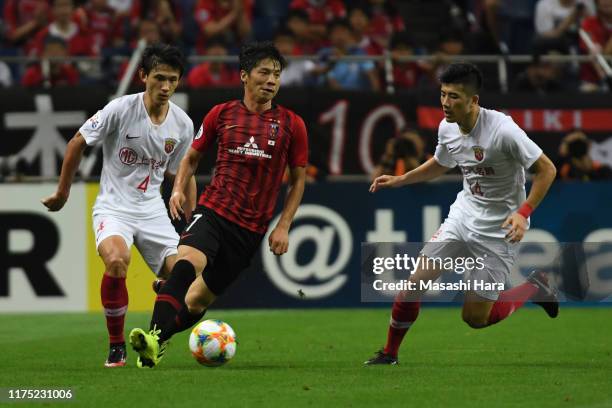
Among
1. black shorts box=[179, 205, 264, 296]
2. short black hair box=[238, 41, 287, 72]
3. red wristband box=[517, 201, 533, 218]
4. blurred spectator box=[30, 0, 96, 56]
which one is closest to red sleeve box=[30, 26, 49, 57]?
blurred spectator box=[30, 0, 96, 56]

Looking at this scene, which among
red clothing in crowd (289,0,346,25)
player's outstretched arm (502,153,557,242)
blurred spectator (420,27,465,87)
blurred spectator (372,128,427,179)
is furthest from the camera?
red clothing in crowd (289,0,346,25)

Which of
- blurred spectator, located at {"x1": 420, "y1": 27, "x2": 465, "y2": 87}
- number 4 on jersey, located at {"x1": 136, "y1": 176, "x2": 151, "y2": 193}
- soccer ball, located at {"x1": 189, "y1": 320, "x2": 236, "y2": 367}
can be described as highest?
blurred spectator, located at {"x1": 420, "y1": 27, "x2": 465, "y2": 87}

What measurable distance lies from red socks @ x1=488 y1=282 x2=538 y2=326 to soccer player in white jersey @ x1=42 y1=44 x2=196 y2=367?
92.4 inches

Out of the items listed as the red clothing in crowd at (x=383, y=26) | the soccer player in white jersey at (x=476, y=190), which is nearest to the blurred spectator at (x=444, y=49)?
the red clothing in crowd at (x=383, y=26)

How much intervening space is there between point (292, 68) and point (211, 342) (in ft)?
26.0

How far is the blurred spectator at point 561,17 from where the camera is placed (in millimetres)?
17703

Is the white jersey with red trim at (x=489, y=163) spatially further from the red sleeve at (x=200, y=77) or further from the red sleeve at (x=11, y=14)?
the red sleeve at (x=11, y=14)

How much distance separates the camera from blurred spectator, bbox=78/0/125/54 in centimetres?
1781

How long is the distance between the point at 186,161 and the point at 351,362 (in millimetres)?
1919

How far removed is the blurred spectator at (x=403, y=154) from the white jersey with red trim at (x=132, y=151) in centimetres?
→ 511

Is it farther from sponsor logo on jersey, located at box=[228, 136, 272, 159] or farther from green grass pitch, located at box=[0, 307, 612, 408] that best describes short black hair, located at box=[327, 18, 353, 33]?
sponsor logo on jersey, located at box=[228, 136, 272, 159]

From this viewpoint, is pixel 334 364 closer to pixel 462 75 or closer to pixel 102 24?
pixel 462 75

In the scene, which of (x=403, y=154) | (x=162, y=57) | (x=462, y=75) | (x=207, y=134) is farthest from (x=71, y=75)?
(x=462, y=75)

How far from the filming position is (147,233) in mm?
9641
